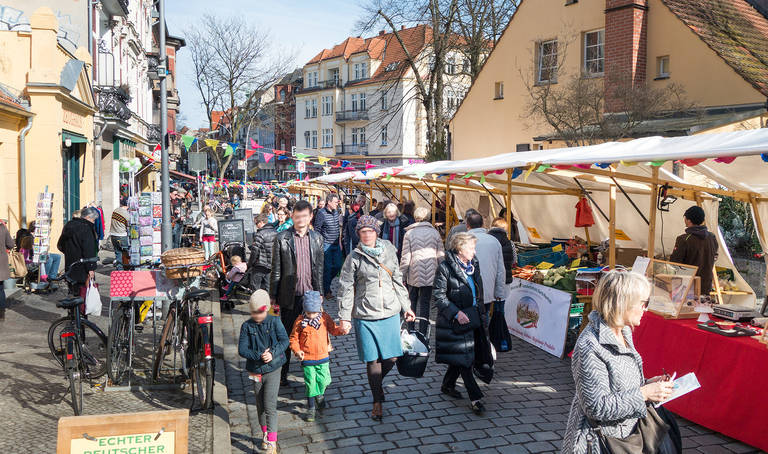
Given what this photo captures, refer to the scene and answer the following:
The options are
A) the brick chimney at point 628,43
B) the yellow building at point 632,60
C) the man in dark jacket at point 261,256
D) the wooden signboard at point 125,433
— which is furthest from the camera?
the brick chimney at point 628,43

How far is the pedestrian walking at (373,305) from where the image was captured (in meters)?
5.55

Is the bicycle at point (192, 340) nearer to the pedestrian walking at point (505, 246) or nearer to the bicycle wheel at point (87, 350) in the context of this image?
the bicycle wheel at point (87, 350)

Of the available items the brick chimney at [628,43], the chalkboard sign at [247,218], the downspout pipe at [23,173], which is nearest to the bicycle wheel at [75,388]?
the downspout pipe at [23,173]

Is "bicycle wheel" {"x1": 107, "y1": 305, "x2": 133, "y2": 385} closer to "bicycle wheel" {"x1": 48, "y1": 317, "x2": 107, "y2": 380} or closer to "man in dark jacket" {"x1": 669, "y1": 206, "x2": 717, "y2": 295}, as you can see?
"bicycle wheel" {"x1": 48, "y1": 317, "x2": 107, "y2": 380}

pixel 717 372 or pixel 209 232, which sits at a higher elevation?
pixel 209 232

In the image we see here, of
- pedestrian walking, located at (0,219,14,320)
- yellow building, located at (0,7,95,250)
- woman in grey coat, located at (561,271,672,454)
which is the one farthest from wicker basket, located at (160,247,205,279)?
yellow building, located at (0,7,95,250)

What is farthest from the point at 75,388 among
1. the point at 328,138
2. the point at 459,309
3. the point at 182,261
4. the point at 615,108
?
the point at 328,138

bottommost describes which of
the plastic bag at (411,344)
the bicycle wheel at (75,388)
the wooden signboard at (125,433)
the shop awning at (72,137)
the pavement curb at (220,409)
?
the pavement curb at (220,409)

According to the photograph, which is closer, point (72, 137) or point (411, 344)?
point (411, 344)

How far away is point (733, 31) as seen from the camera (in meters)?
16.2

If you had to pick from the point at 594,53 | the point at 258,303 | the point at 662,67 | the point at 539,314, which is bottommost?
the point at 539,314

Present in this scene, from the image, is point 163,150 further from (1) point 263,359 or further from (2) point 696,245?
(2) point 696,245

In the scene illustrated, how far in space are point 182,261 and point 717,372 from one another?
506 cm

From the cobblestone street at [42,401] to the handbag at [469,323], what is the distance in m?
2.31
